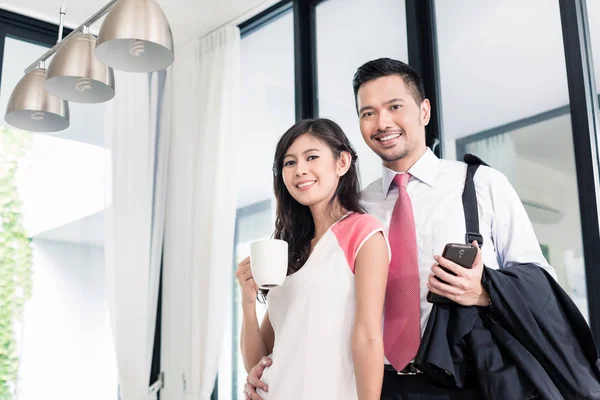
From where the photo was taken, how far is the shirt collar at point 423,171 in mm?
1736

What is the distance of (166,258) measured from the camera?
12.1 ft

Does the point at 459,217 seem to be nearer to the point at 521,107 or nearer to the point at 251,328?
the point at 251,328

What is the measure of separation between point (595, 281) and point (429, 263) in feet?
2.28

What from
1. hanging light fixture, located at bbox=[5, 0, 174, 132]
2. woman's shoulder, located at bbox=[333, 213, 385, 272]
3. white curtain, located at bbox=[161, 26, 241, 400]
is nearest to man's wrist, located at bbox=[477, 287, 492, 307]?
woman's shoulder, located at bbox=[333, 213, 385, 272]

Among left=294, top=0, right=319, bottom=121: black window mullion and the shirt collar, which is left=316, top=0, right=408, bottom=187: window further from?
the shirt collar

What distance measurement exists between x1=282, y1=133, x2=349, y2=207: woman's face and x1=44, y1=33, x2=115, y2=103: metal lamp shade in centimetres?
75

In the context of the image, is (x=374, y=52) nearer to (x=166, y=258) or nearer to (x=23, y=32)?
(x=166, y=258)

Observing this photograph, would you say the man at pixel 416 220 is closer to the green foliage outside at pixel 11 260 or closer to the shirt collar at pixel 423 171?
the shirt collar at pixel 423 171

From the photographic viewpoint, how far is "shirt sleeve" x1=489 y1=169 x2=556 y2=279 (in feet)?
5.05

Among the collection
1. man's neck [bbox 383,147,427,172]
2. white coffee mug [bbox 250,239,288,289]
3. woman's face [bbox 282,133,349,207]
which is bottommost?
white coffee mug [bbox 250,239,288,289]

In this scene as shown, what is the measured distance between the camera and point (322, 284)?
148cm

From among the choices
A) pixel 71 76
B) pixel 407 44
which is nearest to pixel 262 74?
pixel 407 44

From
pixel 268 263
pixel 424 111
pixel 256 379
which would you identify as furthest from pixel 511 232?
pixel 256 379

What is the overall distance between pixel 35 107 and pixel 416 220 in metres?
1.30
